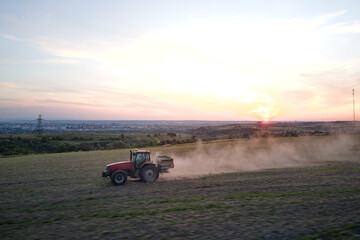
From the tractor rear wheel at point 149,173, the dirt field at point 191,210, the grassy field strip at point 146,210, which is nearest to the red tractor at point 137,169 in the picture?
the tractor rear wheel at point 149,173

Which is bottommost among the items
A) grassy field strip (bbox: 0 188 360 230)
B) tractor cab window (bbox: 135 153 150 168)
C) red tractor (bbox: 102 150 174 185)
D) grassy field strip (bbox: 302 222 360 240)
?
grassy field strip (bbox: 0 188 360 230)

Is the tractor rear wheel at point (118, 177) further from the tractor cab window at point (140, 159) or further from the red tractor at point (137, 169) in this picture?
the tractor cab window at point (140, 159)

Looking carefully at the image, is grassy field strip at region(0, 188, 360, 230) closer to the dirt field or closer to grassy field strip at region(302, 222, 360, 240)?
the dirt field

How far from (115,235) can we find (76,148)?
5880 centimetres

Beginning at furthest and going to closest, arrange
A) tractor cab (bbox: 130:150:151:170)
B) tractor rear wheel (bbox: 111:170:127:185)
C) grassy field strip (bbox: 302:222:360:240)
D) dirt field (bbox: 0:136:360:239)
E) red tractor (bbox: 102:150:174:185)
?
tractor cab (bbox: 130:150:151:170)
red tractor (bbox: 102:150:174:185)
tractor rear wheel (bbox: 111:170:127:185)
dirt field (bbox: 0:136:360:239)
grassy field strip (bbox: 302:222:360:240)

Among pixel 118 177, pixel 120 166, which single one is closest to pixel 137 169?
pixel 120 166

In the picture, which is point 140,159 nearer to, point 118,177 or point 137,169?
point 137,169

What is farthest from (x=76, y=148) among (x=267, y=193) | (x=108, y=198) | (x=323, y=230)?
(x=323, y=230)

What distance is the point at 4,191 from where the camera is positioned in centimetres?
1469

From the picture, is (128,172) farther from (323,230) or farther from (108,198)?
(323,230)

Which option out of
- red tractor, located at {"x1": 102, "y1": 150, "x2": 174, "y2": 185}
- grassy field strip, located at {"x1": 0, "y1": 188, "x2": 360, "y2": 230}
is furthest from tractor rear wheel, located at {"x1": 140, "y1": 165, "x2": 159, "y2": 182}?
grassy field strip, located at {"x1": 0, "y1": 188, "x2": 360, "y2": 230}

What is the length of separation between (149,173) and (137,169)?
897mm

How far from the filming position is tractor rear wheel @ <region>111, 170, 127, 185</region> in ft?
51.4

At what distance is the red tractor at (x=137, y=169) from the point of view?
15.9 meters
